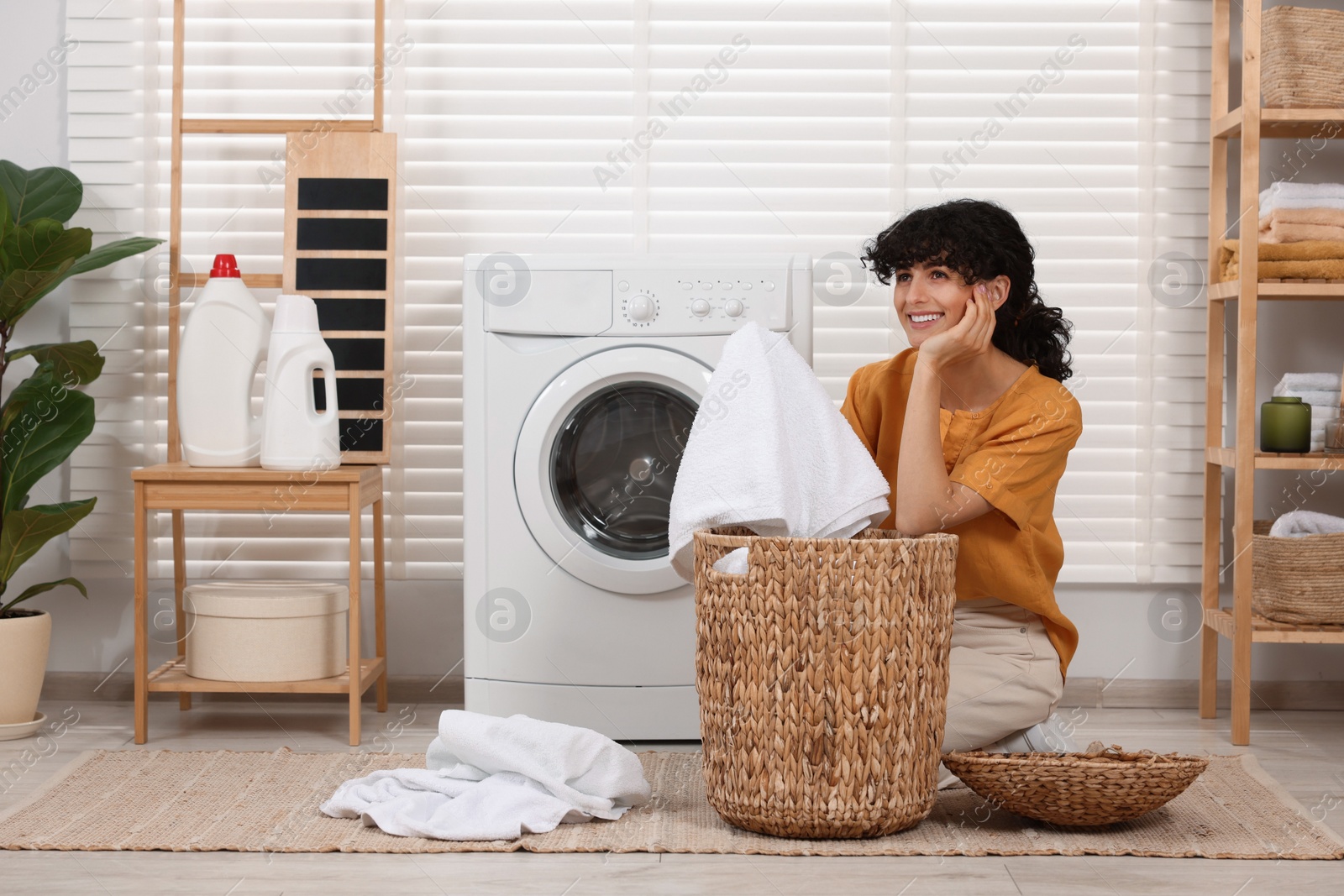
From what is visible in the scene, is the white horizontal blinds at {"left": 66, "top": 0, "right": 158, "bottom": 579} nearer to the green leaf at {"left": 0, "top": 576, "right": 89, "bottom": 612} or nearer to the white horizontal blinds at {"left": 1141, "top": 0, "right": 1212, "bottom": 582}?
the green leaf at {"left": 0, "top": 576, "right": 89, "bottom": 612}

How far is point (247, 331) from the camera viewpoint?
7.39ft

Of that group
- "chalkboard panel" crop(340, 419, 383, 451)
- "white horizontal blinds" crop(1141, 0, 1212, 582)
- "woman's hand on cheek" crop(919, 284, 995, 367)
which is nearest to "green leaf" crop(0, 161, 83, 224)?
"chalkboard panel" crop(340, 419, 383, 451)

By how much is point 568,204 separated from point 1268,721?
6.04 feet

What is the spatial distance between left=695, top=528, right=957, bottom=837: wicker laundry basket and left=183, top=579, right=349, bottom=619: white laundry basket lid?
987mm

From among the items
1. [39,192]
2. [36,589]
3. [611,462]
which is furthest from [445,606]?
[39,192]

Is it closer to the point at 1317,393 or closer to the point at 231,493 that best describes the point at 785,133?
the point at 1317,393

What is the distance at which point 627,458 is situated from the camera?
2.13m

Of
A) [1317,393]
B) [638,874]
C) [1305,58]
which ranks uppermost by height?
[1305,58]

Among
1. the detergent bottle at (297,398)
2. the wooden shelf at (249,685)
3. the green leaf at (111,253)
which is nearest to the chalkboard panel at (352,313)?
the detergent bottle at (297,398)

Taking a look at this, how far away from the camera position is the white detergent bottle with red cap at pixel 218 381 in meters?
2.22

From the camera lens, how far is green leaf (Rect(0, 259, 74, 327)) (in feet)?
7.18

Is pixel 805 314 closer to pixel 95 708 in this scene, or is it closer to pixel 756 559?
pixel 756 559

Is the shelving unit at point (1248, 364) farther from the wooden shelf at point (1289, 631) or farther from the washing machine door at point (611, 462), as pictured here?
the washing machine door at point (611, 462)

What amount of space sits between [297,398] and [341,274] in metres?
0.37
